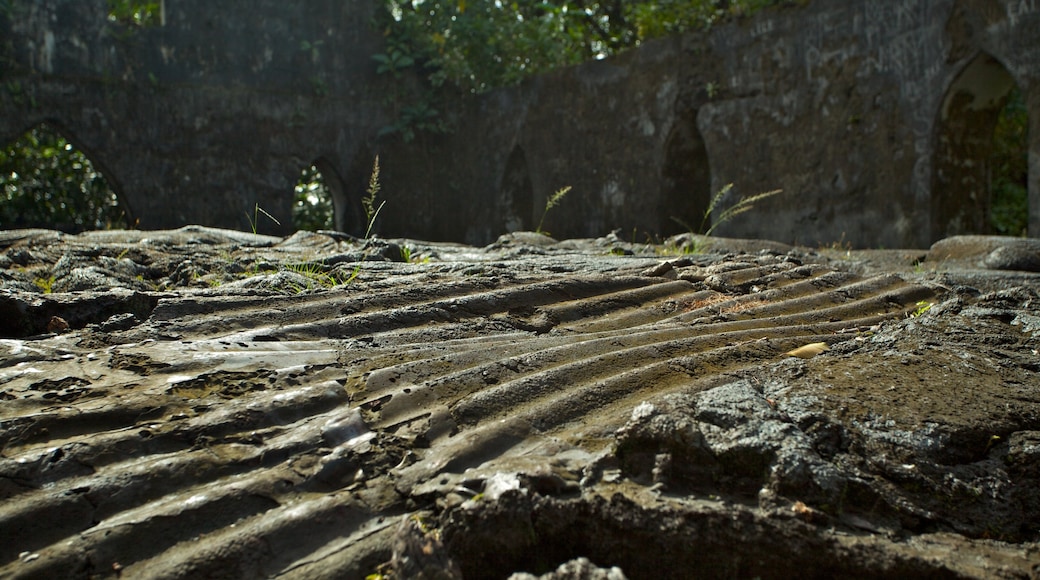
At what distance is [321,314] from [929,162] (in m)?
5.64

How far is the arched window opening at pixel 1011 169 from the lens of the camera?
8891 mm

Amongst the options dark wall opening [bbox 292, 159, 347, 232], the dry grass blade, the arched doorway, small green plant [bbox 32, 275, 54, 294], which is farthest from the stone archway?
dark wall opening [bbox 292, 159, 347, 232]

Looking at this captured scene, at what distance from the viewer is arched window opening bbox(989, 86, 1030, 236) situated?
350 inches

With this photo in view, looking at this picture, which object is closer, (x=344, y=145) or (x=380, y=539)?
(x=380, y=539)

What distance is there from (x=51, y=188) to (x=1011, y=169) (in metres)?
11.2

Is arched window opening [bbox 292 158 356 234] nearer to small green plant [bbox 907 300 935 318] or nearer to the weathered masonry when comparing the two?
the weathered masonry

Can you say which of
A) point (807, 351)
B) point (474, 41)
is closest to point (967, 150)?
point (807, 351)

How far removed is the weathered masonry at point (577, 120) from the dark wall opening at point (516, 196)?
1.1 inches

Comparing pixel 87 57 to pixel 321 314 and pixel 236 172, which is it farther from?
pixel 321 314

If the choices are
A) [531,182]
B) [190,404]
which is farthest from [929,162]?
[190,404]

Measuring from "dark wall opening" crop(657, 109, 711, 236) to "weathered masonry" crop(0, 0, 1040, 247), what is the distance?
0.02 metres

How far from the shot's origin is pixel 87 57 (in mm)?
9570

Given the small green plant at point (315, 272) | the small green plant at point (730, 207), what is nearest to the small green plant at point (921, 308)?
the small green plant at point (730, 207)

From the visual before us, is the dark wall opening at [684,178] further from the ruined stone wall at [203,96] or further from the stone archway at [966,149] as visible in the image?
the ruined stone wall at [203,96]
